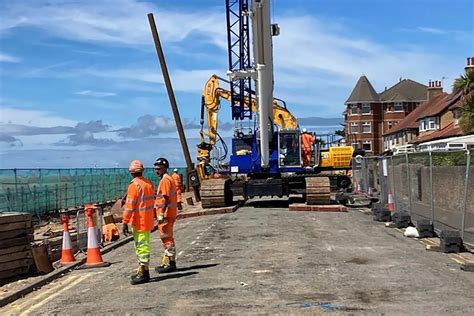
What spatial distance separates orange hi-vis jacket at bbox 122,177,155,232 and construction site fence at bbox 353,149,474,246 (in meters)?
6.10

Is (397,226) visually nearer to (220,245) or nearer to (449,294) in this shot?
(220,245)

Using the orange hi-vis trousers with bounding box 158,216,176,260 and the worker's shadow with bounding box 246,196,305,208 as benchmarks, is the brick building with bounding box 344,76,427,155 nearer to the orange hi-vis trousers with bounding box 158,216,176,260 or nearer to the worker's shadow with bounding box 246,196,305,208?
the worker's shadow with bounding box 246,196,305,208

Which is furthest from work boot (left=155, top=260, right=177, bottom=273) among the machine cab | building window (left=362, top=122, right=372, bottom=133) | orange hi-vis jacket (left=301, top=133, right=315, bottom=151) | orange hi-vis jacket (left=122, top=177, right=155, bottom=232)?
building window (left=362, top=122, right=372, bottom=133)

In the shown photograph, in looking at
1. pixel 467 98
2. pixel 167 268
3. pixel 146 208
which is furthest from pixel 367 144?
pixel 146 208

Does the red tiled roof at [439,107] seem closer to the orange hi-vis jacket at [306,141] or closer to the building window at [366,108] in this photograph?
the building window at [366,108]

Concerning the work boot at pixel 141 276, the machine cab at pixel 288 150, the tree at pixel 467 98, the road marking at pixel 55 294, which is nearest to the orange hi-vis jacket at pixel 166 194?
the work boot at pixel 141 276

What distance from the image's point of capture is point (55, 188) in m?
33.8

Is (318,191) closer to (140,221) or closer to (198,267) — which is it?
(198,267)

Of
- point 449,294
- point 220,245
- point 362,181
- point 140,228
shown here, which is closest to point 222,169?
point 362,181

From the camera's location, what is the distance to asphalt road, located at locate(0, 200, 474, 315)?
831 cm

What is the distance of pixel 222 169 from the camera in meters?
26.2

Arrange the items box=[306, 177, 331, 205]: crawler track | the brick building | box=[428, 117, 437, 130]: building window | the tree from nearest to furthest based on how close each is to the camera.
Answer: box=[306, 177, 331, 205]: crawler track < the tree < box=[428, 117, 437, 130]: building window < the brick building

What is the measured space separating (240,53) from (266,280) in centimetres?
1584

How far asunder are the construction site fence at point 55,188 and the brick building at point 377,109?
4656 centimetres
